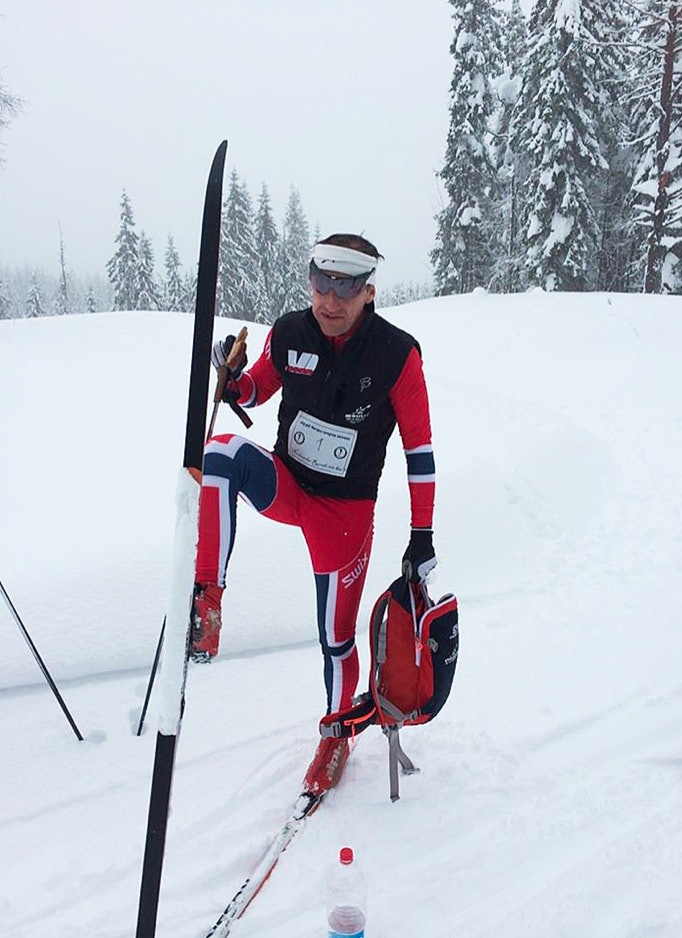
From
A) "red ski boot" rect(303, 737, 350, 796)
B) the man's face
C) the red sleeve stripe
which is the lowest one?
"red ski boot" rect(303, 737, 350, 796)

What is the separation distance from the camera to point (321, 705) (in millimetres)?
3709

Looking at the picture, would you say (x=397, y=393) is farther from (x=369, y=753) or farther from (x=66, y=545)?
(x=66, y=545)

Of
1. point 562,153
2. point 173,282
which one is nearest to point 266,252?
point 173,282

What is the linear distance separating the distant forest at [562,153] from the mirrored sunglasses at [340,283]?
20.5 metres

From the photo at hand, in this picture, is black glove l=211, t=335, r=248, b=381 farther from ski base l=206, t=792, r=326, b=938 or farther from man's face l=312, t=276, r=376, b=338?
ski base l=206, t=792, r=326, b=938

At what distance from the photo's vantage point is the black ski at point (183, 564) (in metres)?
1.56

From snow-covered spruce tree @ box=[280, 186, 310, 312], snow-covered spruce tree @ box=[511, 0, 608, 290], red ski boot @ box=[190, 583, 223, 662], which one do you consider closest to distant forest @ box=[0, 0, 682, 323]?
snow-covered spruce tree @ box=[511, 0, 608, 290]

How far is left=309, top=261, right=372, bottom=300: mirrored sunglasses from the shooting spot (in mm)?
2615

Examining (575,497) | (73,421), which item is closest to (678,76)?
(575,497)

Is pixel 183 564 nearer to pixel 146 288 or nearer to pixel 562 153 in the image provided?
pixel 562 153

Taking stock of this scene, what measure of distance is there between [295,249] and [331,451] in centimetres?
4683

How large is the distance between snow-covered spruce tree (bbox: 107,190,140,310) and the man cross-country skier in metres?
43.1

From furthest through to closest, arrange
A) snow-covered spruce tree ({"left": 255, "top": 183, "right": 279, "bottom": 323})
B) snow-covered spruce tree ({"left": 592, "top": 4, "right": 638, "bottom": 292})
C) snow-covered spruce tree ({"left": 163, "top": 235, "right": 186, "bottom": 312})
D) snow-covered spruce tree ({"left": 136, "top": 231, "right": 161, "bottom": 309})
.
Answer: snow-covered spruce tree ({"left": 163, "top": 235, "right": 186, "bottom": 312}), snow-covered spruce tree ({"left": 136, "top": 231, "right": 161, "bottom": 309}), snow-covered spruce tree ({"left": 255, "top": 183, "right": 279, "bottom": 323}), snow-covered spruce tree ({"left": 592, "top": 4, "right": 638, "bottom": 292})

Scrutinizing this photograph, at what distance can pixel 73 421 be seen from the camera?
6.02 m
